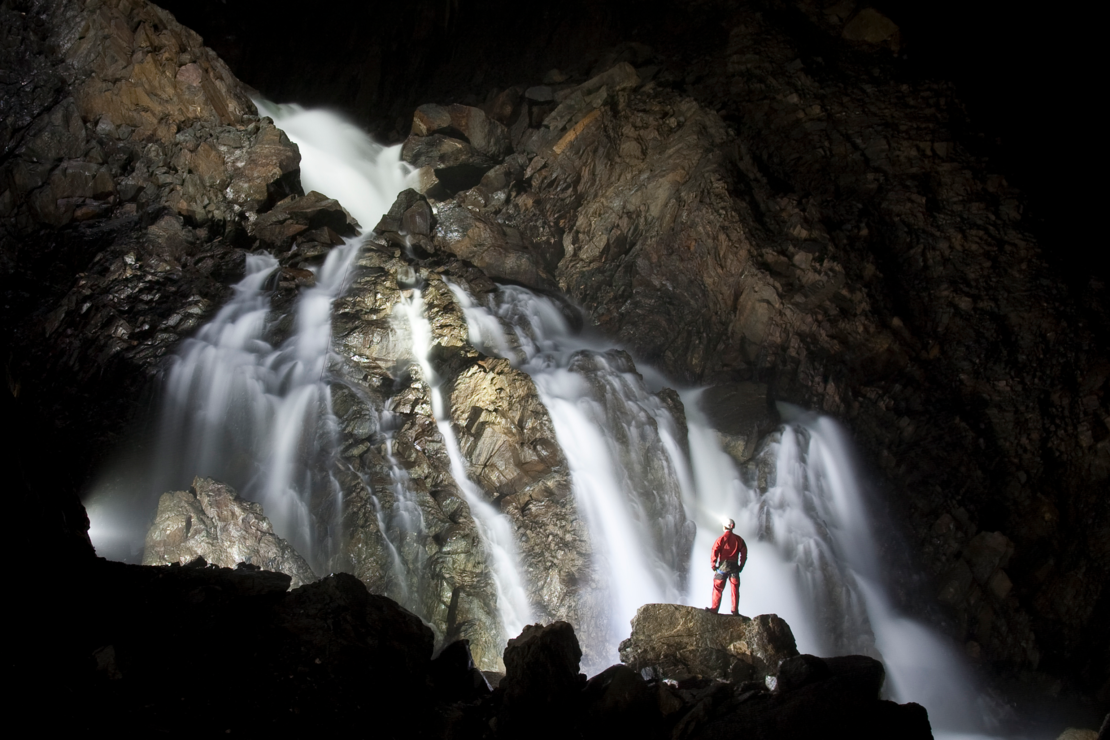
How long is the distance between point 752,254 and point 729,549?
8.30 metres

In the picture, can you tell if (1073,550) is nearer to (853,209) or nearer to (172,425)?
(853,209)

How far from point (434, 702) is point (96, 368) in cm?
959

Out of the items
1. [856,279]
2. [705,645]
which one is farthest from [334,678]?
[856,279]

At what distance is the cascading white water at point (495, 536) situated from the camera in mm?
9797

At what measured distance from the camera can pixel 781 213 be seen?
1524cm

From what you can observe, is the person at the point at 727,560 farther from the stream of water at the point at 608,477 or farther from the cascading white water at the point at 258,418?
the cascading white water at the point at 258,418

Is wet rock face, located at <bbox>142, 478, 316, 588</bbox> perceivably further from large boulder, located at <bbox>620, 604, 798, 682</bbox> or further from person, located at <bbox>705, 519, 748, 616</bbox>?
person, located at <bbox>705, 519, 748, 616</bbox>

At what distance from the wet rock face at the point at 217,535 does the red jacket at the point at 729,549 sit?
18.8 feet

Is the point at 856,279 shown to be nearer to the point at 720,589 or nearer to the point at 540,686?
the point at 720,589

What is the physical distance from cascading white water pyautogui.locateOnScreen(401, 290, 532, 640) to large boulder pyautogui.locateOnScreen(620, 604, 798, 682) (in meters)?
2.22

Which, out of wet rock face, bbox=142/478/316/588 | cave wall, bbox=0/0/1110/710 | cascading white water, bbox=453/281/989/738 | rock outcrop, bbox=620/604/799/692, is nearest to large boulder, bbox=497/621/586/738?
rock outcrop, bbox=620/604/799/692

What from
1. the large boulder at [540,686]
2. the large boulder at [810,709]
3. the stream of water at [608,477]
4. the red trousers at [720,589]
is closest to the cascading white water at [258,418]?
the stream of water at [608,477]

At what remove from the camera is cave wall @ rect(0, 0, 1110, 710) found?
477 inches

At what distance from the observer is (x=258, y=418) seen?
10.9 m
